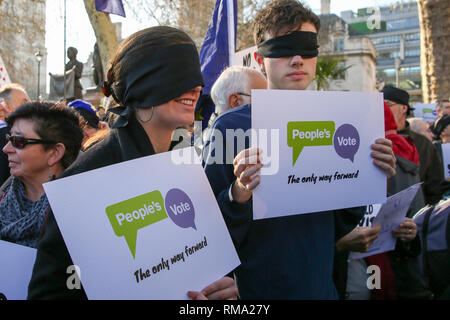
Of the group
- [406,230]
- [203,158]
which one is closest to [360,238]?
[406,230]

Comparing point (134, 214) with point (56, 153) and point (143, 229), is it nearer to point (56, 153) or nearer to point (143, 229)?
point (143, 229)

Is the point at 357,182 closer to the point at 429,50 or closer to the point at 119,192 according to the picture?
the point at 119,192

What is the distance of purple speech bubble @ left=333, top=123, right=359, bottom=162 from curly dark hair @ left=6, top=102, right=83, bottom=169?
1.56m

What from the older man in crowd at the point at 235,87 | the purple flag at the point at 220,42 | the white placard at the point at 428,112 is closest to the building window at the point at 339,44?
the white placard at the point at 428,112

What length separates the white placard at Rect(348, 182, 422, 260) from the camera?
7.72 feet

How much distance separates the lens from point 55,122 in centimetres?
251

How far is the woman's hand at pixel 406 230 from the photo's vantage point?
97.9 inches

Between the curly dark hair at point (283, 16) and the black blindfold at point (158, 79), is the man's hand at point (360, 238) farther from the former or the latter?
the black blindfold at point (158, 79)

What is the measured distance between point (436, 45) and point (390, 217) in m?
8.24

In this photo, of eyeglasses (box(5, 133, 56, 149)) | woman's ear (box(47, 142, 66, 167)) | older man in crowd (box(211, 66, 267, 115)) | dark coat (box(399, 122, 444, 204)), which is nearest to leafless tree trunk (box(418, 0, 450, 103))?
dark coat (box(399, 122, 444, 204))

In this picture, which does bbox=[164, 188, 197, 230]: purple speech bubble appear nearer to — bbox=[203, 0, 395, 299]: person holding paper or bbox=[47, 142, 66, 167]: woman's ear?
bbox=[203, 0, 395, 299]: person holding paper

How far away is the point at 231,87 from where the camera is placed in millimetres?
2824

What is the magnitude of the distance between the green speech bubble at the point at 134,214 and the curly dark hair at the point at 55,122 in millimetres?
1234
